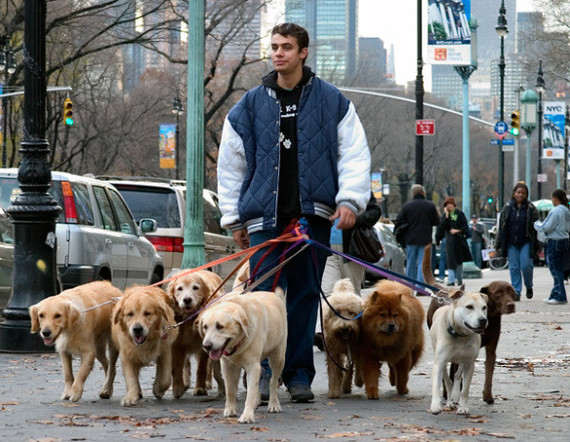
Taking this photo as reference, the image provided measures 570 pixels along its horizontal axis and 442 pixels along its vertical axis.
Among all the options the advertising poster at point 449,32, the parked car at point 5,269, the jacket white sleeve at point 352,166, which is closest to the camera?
the jacket white sleeve at point 352,166

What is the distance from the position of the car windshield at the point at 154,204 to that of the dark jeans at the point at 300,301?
10011 mm

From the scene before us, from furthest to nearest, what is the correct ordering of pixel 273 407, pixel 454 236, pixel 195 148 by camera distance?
1. pixel 454 236
2. pixel 195 148
3. pixel 273 407

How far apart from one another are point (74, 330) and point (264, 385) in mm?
1437

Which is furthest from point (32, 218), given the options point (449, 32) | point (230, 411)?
point (449, 32)

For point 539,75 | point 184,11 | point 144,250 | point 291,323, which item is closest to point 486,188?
point 539,75

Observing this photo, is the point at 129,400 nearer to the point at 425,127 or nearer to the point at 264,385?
the point at 264,385

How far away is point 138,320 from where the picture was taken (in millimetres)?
8070

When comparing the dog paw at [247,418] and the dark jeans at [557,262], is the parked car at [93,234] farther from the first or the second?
the dark jeans at [557,262]

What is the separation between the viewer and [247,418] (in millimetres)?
7137

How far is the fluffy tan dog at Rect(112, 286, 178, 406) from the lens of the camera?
810 cm

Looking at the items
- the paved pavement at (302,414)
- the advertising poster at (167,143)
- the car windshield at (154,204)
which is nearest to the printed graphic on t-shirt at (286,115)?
the paved pavement at (302,414)

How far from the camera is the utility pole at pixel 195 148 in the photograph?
1745 centimetres

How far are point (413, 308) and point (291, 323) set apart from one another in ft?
3.40

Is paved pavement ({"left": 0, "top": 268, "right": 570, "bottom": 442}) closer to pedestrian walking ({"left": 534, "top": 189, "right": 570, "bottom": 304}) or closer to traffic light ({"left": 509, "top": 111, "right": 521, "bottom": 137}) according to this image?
pedestrian walking ({"left": 534, "top": 189, "right": 570, "bottom": 304})
